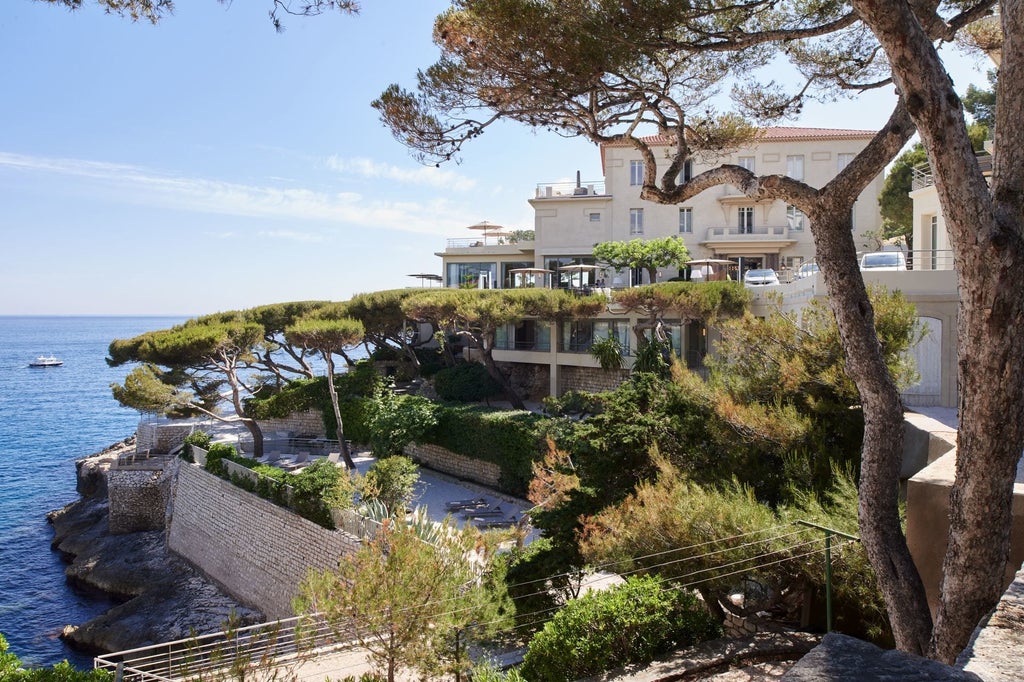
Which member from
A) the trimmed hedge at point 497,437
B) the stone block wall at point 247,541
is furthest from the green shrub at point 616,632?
the trimmed hedge at point 497,437

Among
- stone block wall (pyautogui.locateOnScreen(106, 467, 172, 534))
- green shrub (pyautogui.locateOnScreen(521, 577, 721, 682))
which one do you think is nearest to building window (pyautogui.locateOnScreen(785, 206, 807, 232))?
green shrub (pyautogui.locateOnScreen(521, 577, 721, 682))

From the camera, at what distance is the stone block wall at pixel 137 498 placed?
85.0ft

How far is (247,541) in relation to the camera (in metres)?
20.3

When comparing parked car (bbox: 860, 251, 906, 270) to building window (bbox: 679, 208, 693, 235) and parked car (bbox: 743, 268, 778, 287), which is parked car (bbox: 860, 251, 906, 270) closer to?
parked car (bbox: 743, 268, 778, 287)

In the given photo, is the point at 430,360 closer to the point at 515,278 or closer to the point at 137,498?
the point at 515,278

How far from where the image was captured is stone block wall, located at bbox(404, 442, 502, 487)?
2456 cm

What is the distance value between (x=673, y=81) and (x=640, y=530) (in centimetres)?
693

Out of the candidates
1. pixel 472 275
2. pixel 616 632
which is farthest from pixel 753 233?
pixel 616 632

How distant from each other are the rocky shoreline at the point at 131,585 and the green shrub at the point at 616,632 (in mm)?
9084

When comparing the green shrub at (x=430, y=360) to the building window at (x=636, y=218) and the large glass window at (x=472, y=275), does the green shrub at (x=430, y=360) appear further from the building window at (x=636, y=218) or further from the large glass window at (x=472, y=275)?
the building window at (x=636, y=218)

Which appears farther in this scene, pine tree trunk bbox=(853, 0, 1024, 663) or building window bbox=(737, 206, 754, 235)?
building window bbox=(737, 206, 754, 235)

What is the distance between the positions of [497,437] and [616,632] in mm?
15092

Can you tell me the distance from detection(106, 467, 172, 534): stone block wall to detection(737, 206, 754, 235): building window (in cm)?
Answer: 2778

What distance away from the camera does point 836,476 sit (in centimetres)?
1017
